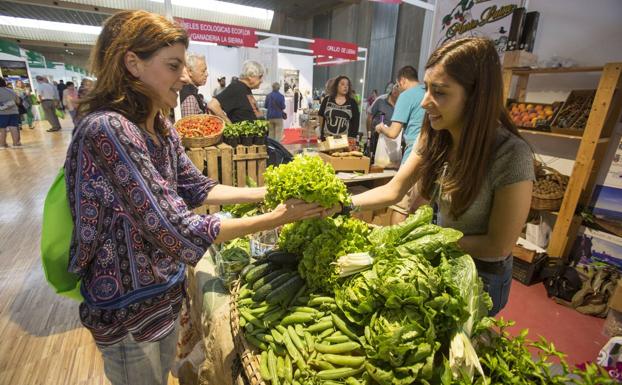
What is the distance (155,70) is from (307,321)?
1251 mm

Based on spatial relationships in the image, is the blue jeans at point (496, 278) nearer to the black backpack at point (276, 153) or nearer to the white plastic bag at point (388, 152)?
the black backpack at point (276, 153)

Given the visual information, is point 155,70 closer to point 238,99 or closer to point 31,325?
point 31,325

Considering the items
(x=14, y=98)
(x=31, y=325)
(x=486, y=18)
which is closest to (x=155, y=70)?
(x=31, y=325)

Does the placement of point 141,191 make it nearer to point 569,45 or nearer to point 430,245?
point 430,245

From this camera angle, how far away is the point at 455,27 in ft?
18.8

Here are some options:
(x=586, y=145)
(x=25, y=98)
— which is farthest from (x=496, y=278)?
(x=25, y=98)

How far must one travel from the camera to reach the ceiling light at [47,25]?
16881mm

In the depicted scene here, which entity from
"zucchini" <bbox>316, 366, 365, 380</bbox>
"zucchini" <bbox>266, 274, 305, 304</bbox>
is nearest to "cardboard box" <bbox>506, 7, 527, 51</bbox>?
"zucchini" <bbox>266, 274, 305, 304</bbox>

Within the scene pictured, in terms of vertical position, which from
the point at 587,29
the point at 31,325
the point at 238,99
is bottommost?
the point at 31,325

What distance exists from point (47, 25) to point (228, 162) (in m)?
22.4

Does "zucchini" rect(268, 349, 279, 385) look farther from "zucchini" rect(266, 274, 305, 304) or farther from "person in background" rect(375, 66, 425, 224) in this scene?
"person in background" rect(375, 66, 425, 224)

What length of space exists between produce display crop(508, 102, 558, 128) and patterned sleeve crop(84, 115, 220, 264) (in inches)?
183

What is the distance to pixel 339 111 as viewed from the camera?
6.54 metres

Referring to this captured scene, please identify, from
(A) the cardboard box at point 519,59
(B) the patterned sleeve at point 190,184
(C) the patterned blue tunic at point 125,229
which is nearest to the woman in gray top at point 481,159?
(C) the patterned blue tunic at point 125,229
